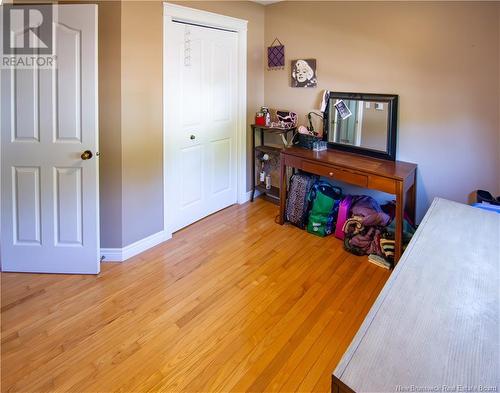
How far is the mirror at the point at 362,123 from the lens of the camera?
125 inches

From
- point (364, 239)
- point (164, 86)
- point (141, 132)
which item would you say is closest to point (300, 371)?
point (364, 239)

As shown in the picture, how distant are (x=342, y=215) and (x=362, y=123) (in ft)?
2.92

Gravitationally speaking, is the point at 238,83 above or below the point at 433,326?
above

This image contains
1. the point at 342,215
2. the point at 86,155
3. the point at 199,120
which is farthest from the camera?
the point at 199,120

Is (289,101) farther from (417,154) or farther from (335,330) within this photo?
(335,330)

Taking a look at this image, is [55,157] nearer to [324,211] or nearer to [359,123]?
[324,211]

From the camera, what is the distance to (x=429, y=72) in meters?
2.92

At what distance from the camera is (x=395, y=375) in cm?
86

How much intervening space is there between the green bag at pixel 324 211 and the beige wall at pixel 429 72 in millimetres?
739

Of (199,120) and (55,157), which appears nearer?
(55,157)

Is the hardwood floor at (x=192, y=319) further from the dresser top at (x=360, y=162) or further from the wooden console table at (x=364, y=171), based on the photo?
the dresser top at (x=360, y=162)

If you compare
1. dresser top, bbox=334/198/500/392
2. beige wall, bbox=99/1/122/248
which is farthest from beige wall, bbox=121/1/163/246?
dresser top, bbox=334/198/500/392

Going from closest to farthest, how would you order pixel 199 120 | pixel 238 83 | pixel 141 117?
pixel 141 117 < pixel 199 120 < pixel 238 83

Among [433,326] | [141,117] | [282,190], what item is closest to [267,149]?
[282,190]
